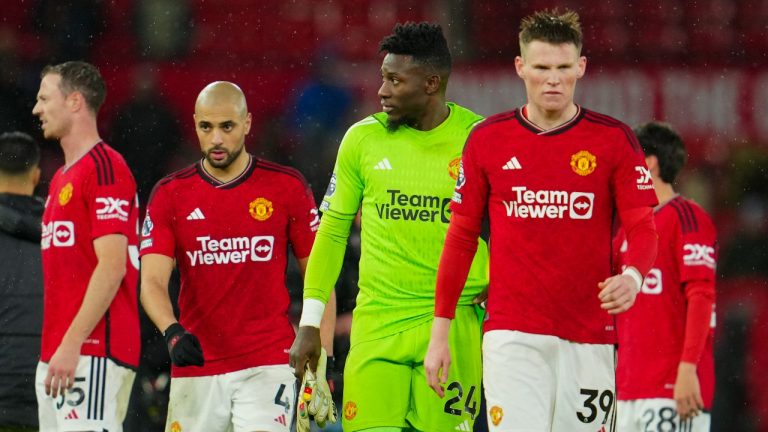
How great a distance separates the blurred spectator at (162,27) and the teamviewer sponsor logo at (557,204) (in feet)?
27.1

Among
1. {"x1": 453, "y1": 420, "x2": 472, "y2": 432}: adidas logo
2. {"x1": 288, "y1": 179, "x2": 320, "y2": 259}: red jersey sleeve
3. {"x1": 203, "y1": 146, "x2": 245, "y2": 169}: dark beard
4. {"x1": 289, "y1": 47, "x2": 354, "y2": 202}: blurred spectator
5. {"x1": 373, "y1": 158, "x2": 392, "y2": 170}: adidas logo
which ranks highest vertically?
{"x1": 289, "y1": 47, "x2": 354, "y2": 202}: blurred spectator

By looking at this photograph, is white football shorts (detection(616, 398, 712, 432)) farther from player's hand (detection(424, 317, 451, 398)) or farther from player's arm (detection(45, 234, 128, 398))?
player's arm (detection(45, 234, 128, 398))

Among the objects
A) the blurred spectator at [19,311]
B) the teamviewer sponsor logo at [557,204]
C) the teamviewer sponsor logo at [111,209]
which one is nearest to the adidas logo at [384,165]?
the teamviewer sponsor logo at [557,204]

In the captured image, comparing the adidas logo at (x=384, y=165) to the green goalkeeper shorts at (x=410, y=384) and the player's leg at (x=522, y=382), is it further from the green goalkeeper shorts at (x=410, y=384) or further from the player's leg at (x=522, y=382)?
the player's leg at (x=522, y=382)

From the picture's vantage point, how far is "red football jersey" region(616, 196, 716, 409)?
734 cm

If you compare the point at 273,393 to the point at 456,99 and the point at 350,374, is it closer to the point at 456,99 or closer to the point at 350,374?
the point at 350,374

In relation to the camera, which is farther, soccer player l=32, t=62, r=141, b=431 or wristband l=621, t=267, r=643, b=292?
soccer player l=32, t=62, r=141, b=431

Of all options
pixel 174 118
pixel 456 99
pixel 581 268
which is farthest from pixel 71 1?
pixel 581 268

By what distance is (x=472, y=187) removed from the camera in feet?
17.2

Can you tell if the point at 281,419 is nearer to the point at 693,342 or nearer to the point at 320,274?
the point at 320,274

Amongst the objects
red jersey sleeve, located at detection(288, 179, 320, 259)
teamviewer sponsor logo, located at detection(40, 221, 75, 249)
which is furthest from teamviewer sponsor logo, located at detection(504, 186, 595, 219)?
teamviewer sponsor logo, located at detection(40, 221, 75, 249)

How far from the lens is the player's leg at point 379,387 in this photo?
18.7 ft

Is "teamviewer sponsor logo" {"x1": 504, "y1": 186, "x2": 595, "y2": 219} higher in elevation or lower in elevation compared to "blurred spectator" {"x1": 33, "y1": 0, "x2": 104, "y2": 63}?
lower

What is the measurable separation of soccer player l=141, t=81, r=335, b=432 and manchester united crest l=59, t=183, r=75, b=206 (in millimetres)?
392
